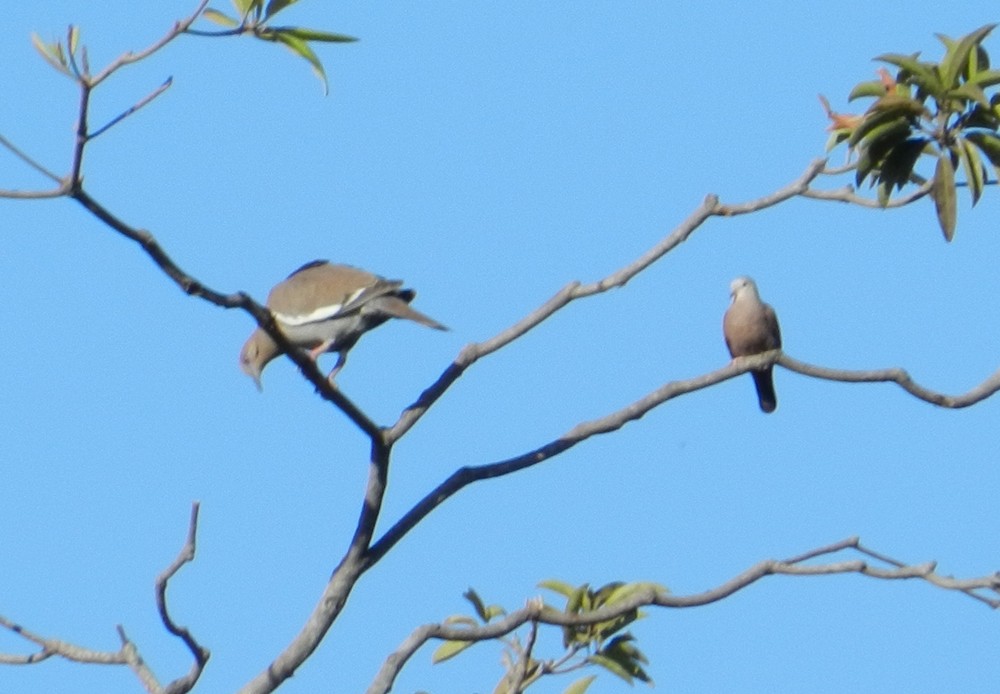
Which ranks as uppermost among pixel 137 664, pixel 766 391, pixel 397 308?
pixel 766 391

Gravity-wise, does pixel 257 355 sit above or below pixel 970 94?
above

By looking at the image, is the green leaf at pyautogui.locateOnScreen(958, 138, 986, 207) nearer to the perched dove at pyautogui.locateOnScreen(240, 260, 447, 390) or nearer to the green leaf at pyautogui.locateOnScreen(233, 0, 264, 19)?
the green leaf at pyautogui.locateOnScreen(233, 0, 264, 19)

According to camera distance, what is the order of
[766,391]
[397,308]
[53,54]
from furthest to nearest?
A: [766,391], [397,308], [53,54]

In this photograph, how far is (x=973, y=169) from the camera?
4.73 meters

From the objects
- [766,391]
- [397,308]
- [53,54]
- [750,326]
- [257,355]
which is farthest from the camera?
[766,391]

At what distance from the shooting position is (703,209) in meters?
5.02

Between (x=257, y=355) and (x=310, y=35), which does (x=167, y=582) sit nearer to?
(x=310, y=35)

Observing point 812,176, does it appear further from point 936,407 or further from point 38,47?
point 38,47

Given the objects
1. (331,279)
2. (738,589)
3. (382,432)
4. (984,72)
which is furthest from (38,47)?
(331,279)

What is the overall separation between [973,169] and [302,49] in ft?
6.38

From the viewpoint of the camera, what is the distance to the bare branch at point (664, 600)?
4.25 m

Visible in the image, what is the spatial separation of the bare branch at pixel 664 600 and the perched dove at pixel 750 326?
12.8 ft

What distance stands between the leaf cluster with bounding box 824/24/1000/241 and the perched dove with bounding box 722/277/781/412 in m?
3.56

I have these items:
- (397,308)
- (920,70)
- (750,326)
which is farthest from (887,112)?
(750,326)
